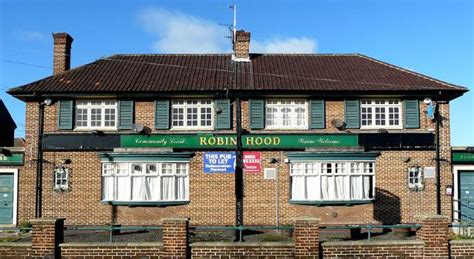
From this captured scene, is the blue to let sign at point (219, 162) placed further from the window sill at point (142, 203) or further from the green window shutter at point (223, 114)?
the window sill at point (142, 203)

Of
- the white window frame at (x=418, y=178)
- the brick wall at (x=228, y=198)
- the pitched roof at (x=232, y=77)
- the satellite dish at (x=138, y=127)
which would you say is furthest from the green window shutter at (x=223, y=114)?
the white window frame at (x=418, y=178)

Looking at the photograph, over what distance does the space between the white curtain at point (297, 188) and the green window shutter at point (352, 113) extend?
9.47 feet

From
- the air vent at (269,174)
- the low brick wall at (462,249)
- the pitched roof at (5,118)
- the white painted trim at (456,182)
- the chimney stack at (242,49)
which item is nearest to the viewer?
the low brick wall at (462,249)

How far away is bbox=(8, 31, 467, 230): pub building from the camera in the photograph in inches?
776

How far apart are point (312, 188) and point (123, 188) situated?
7.42m

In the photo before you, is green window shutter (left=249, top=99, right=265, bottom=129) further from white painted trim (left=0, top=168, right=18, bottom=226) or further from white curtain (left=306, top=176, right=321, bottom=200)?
white painted trim (left=0, top=168, right=18, bottom=226)

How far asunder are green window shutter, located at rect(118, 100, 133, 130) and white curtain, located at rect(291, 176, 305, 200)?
687cm

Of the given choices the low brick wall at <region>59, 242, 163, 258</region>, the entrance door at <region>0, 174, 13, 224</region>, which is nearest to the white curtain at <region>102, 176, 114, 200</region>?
the entrance door at <region>0, 174, 13, 224</region>

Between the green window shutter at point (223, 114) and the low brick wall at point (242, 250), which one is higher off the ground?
the green window shutter at point (223, 114)

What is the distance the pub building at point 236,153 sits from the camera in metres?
19.7

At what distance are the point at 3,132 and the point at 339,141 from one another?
79.5 ft

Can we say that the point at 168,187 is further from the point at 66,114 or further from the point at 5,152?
the point at 5,152

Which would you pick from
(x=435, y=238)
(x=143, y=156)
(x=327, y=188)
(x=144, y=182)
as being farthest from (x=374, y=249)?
(x=143, y=156)

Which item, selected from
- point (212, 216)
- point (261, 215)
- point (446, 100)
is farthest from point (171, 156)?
point (446, 100)
